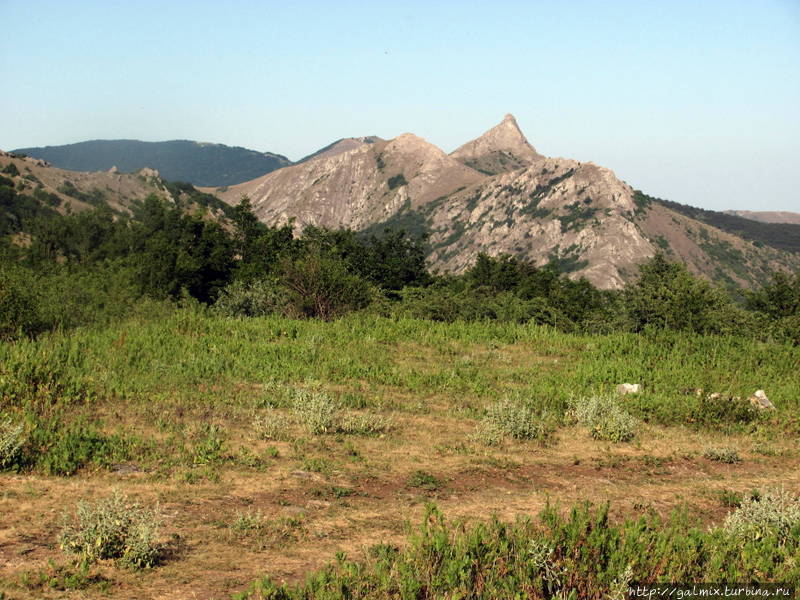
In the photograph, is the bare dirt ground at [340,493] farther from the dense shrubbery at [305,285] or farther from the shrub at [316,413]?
the dense shrubbery at [305,285]

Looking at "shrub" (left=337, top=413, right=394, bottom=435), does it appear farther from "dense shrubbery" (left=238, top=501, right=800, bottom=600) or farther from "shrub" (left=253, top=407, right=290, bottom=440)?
"dense shrubbery" (left=238, top=501, right=800, bottom=600)

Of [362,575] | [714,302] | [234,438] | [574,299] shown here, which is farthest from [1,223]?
[362,575]

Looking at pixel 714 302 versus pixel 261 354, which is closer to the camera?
pixel 261 354

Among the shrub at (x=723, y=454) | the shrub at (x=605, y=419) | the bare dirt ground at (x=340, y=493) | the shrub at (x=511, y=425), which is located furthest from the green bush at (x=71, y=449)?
the shrub at (x=723, y=454)

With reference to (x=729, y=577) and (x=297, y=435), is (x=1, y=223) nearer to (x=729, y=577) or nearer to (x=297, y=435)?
(x=297, y=435)

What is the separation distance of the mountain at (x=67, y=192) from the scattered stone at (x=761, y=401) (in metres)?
50.3

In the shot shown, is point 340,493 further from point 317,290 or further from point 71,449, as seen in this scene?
point 317,290

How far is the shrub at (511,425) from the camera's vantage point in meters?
10.5

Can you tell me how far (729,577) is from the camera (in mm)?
5449

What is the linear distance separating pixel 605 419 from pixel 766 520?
4502 millimetres

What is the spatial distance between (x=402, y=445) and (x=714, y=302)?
32616 mm

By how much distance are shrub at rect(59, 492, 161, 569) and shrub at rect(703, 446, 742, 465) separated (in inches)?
321

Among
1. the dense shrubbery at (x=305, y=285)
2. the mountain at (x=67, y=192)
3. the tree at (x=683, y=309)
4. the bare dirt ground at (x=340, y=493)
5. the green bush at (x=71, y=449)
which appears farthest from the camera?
the mountain at (x=67, y=192)

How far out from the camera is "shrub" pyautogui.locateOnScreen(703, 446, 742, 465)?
1013 cm
